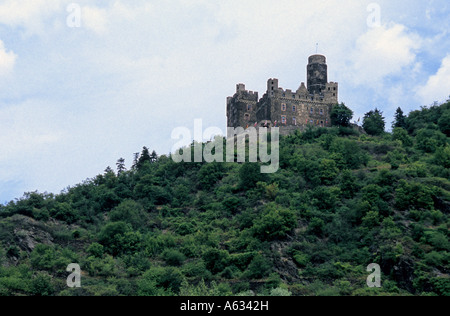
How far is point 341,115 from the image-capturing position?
95.9 metres

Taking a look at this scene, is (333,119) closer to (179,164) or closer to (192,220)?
(179,164)

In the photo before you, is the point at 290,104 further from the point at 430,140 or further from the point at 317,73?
the point at 430,140

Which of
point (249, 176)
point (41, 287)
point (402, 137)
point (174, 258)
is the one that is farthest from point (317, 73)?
point (41, 287)

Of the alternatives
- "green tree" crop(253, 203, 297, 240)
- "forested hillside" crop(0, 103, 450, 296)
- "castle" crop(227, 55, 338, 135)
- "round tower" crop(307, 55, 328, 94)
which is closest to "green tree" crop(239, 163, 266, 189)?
"forested hillside" crop(0, 103, 450, 296)

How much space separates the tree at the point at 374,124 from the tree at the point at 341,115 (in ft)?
12.9

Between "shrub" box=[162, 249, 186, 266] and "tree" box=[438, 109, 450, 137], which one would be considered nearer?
"shrub" box=[162, 249, 186, 266]

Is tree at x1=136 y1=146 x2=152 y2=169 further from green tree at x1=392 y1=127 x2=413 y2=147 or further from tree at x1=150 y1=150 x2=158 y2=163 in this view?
green tree at x1=392 y1=127 x2=413 y2=147

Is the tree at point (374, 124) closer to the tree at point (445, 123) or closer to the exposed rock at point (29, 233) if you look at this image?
the tree at point (445, 123)

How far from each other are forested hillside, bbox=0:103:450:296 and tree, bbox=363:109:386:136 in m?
6.42

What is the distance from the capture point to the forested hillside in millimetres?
59156

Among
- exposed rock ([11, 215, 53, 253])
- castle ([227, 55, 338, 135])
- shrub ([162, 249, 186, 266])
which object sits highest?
castle ([227, 55, 338, 135])

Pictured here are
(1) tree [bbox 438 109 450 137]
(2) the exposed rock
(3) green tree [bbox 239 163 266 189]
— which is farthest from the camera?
(1) tree [bbox 438 109 450 137]

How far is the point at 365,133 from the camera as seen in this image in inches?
3848
